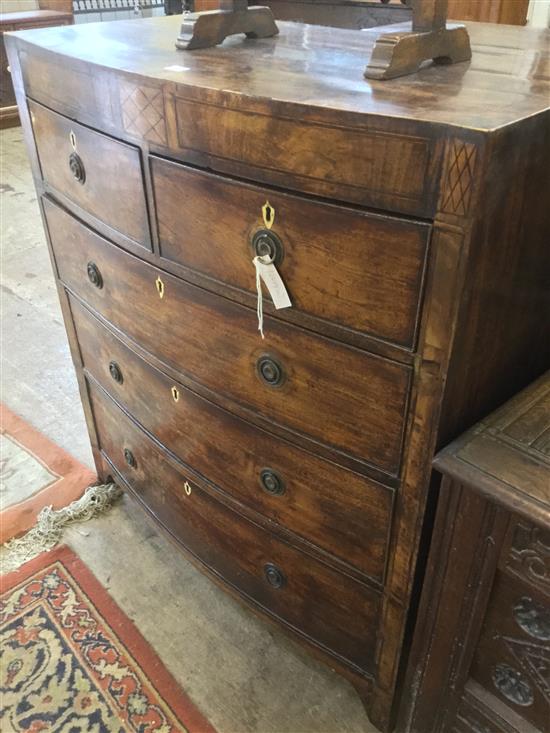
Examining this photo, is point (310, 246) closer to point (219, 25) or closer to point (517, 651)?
point (219, 25)

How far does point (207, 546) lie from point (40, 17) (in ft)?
16.7

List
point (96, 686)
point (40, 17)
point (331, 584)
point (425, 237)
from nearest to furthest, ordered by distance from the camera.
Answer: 1. point (425, 237)
2. point (331, 584)
3. point (96, 686)
4. point (40, 17)

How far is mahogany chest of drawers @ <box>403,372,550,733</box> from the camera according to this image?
0.74 metres

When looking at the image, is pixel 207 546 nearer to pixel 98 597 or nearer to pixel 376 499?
pixel 98 597

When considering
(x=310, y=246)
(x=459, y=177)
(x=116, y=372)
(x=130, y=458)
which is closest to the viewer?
(x=459, y=177)

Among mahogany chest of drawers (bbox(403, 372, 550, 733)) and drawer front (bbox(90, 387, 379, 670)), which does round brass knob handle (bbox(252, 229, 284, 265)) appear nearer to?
mahogany chest of drawers (bbox(403, 372, 550, 733))

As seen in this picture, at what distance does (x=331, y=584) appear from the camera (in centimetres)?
102

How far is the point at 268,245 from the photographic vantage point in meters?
0.78

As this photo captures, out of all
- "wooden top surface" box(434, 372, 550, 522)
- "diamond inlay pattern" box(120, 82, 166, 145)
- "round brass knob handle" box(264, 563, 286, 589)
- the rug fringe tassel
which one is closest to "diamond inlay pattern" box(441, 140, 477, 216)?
"wooden top surface" box(434, 372, 550, 522)

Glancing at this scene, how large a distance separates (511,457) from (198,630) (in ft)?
2.83

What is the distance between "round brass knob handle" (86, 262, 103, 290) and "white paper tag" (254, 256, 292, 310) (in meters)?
0.48

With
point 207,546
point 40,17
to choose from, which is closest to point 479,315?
point 207,546

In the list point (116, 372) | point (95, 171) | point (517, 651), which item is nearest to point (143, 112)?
point (95, 171)

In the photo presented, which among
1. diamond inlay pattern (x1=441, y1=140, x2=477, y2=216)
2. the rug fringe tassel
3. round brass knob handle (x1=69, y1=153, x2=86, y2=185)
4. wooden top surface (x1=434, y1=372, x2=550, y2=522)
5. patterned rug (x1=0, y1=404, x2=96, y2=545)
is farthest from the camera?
patterned rug (x1=0, y1=404, x2=96, y2=545)
